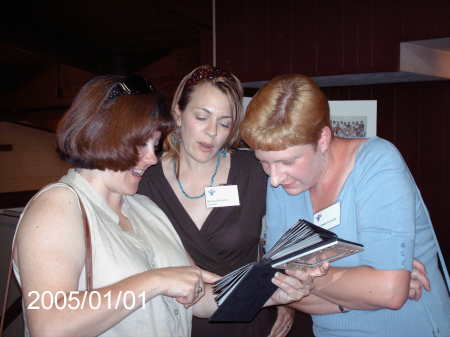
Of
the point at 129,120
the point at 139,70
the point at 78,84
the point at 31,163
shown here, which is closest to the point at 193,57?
the point at 139,70

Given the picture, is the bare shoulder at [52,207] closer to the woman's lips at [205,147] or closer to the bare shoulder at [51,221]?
the bare shoulder at [51,221]

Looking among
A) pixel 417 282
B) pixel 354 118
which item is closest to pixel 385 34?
pixel 354 118

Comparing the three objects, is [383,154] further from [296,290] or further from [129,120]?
[129,120]

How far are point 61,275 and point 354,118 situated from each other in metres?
2.46

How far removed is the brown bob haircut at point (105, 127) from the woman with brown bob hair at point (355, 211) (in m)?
0.36

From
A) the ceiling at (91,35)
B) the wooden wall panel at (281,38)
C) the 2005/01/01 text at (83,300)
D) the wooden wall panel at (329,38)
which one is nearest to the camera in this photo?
the 2005/01/01 text at (83,300)

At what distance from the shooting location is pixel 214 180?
2.14 metres

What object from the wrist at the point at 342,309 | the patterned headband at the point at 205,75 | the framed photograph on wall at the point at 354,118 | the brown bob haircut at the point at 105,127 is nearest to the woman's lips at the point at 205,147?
the patterned headband at the point at 205,75

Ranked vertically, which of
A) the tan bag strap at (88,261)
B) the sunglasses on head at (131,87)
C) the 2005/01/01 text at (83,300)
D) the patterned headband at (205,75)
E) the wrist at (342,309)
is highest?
the patterned headband at (205,75)

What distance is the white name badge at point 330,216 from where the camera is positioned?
1.43 metres

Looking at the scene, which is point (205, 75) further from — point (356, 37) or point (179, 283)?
point (356, 37)

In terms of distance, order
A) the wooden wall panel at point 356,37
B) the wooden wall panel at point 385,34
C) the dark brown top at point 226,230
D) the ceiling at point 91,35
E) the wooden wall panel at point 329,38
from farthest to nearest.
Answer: the ceiling at point 91,35 < the wooden wall panel at point 329,38 < the wooden wall panel at point 356,37 < the wooden wall panel at point 385,34 < the dark brown top at point 226,230

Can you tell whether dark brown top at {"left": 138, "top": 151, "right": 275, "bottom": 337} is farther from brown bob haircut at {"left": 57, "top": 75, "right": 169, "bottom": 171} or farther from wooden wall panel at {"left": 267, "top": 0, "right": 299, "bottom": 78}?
wooden wall panel at {"left": 267, "top": 0, "right": 299, "bottom": 78}

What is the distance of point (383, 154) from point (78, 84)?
8925 millimetres
